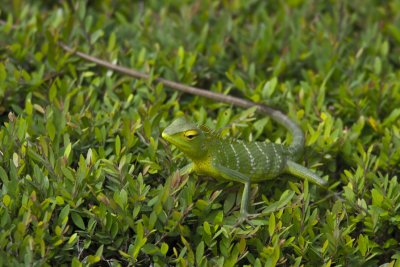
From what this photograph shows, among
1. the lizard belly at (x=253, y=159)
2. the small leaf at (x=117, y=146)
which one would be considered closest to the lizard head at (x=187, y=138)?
the lizard belly at (x=253, y=159)

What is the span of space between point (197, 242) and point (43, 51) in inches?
92.3

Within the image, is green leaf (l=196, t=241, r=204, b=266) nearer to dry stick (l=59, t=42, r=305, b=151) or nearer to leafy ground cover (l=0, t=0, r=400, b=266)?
leafy ground cover (l=0, t=0, r=400, b=266)

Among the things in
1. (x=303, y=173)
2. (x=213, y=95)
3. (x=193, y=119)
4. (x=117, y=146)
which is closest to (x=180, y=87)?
(x=213, y=95)

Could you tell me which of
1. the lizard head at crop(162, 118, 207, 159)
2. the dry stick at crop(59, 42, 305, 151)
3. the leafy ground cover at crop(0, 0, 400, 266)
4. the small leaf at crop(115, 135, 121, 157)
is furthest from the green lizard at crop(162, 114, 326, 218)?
the small leaf at crop(115, 135, 121, 157)

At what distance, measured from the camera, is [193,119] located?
483 centimetres

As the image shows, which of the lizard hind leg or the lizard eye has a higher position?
the lizard eye

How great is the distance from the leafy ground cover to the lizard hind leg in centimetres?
6

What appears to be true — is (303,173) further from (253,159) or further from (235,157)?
(235,157)

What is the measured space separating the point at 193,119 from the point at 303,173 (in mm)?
1002

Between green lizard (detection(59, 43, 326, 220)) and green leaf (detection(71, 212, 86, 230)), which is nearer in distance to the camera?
green leaf (detection(71, 212, 86, 230))

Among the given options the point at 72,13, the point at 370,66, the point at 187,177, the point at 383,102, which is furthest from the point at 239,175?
the point at 72,13

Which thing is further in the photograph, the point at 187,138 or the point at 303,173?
the point at 303,173

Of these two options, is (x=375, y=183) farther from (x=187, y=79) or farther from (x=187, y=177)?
(x=187, y=79)

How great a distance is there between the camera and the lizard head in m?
3.97
